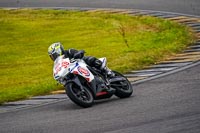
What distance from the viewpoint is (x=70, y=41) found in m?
23.8

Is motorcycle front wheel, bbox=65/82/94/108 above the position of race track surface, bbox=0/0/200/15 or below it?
above

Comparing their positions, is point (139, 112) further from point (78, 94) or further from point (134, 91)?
point (134, 91)

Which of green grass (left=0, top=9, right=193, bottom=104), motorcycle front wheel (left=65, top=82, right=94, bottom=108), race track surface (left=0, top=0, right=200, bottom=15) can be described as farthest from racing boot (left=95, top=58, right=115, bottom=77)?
race track surface (left=0, top=0, right=200, bottom=15)

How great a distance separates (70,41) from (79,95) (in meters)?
10.9

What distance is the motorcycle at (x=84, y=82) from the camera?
1291cm

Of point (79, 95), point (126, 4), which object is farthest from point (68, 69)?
point (126, 4)

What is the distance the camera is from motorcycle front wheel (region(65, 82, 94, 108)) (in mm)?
12719

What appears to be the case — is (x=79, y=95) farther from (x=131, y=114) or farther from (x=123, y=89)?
(x=131, y=114)

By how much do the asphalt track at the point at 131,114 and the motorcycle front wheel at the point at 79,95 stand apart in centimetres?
14

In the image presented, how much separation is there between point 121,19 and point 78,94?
45.1 feet

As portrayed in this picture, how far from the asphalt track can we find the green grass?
7.94ft

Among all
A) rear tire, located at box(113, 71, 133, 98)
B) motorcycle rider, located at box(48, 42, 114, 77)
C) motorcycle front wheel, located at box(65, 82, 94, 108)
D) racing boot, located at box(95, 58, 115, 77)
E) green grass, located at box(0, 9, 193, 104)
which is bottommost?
green grass, located at box(0, 9, 193, 104)

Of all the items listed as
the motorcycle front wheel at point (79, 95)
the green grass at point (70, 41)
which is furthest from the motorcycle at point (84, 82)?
the green grass at point (70, 41)

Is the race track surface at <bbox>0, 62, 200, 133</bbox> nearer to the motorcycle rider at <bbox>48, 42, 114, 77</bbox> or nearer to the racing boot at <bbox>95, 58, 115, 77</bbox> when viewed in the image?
the racing boot at <bbox>95, 58, 115, 77</bbox>
